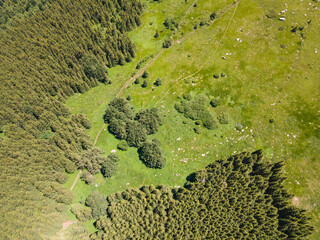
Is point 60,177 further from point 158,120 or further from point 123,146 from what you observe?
point 158,120

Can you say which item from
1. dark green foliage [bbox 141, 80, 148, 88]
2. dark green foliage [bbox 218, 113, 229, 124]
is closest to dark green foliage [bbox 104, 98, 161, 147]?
dark green foliage [bbox 141, 80, 148, 88]

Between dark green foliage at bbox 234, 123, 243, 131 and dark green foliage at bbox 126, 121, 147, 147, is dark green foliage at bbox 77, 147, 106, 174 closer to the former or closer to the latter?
dark green foliage at bbox 126, 121, 147, 147

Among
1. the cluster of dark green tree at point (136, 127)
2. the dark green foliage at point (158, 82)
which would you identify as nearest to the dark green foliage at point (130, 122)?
→ the cluster of dark green tree at point (136, 127)

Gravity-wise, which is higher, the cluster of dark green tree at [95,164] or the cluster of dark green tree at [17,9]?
the cluster of dark green tree at [17,9]

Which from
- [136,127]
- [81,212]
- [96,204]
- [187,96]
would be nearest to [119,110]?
[136,127]

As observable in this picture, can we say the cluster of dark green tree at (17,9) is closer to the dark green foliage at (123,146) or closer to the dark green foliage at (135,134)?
the dark green foliage at (135,134)

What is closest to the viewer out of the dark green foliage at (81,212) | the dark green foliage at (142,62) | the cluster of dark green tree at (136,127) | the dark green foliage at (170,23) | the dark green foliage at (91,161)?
the dark green foliage at (81,212)
